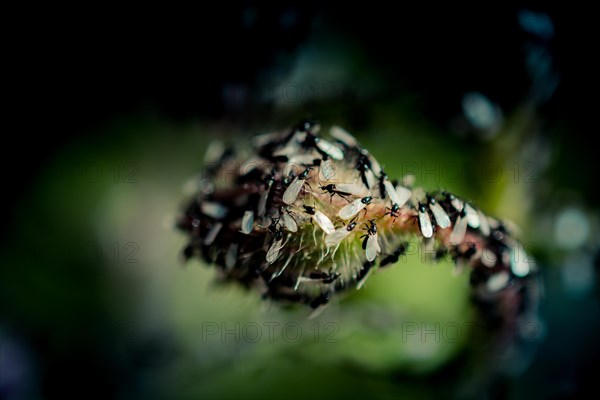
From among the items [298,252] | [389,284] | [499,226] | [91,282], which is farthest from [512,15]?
[91,282]

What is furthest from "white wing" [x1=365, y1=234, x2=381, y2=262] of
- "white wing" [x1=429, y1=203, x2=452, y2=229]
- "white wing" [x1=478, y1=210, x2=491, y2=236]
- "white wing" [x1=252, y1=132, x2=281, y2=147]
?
"white wing" [x1=252, y1=132, x2=281, y2=147]

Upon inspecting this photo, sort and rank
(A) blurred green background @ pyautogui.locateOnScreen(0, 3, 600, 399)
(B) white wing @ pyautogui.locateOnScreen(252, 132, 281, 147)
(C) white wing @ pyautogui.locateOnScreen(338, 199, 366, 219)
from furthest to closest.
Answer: (A) blurred green background @ pyautogui.locateOnScreen(0, 3, 600, 399), (B) white wing @ pyautogui.locateOnScreen(252, 132, 281, 147), (C) white wing @ pyautogui.locateOnScreen(338, 199, 366, 219)

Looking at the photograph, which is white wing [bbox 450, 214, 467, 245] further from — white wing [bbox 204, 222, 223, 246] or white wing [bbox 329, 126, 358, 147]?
white wing [bbox 204, 222, 223, 246]

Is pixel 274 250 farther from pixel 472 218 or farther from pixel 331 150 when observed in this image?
pixel 472 218

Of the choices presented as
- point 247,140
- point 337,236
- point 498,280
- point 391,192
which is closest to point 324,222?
point 337,236

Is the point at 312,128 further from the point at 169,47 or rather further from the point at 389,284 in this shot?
the point at 169,47

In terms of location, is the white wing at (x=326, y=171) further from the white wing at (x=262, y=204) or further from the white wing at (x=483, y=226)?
the white wing at (x=483, y=226)
